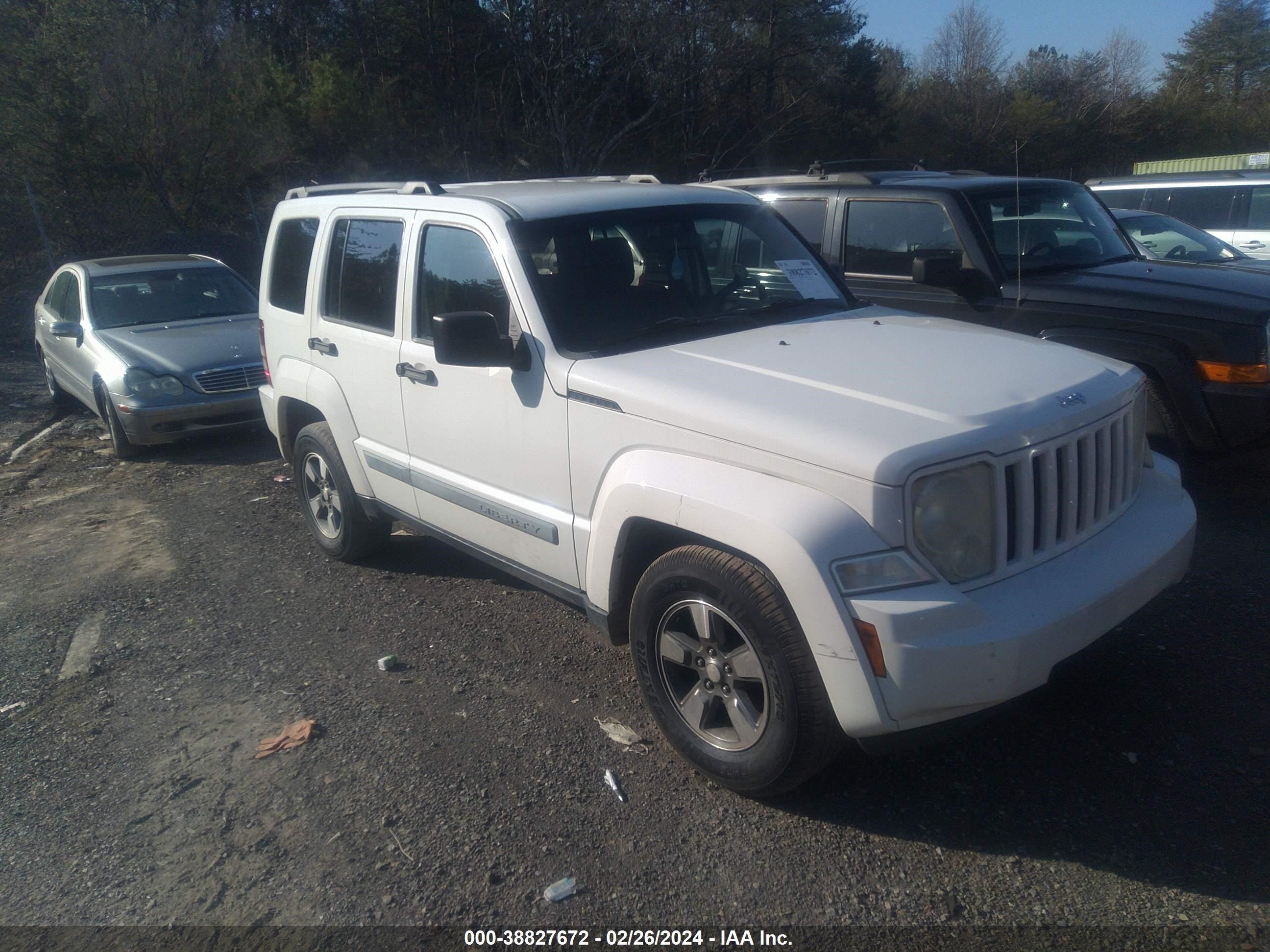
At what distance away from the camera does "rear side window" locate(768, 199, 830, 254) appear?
680 cm

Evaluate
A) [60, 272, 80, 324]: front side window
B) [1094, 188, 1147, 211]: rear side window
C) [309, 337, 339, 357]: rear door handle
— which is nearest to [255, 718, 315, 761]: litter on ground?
[309, 337, 339, 357]: rear door handle

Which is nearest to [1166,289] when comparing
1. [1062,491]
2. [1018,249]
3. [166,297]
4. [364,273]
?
[1018,249]

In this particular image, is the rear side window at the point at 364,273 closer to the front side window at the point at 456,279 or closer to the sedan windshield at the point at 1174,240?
the front side window at the point at 456,279

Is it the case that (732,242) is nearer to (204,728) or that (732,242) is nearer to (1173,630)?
(1173,630)

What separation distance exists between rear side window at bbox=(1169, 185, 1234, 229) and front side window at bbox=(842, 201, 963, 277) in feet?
21.2

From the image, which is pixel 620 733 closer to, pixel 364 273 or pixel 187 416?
pixel 364 273

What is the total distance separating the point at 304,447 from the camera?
561cm

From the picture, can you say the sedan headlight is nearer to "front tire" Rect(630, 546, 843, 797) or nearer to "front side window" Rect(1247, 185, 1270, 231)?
"front tire" Rect(630, 546, 843, 797)

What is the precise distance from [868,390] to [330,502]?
3587 millimetres

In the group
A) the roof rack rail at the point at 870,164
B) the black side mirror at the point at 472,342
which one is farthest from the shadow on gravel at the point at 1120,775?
the roof rack rail at the point at 870,164

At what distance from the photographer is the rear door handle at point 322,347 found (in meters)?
5.05

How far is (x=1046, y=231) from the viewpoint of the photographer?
630cm

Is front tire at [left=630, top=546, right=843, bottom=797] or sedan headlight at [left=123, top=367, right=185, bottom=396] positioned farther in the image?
sedan headlight at [left=123, top=367, right=185, bottom=396]

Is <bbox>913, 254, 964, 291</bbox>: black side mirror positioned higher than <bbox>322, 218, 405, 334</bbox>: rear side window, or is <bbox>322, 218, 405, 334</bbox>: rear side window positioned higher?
<bbox>322, 218, 405, 334</bbox>: rear side window
